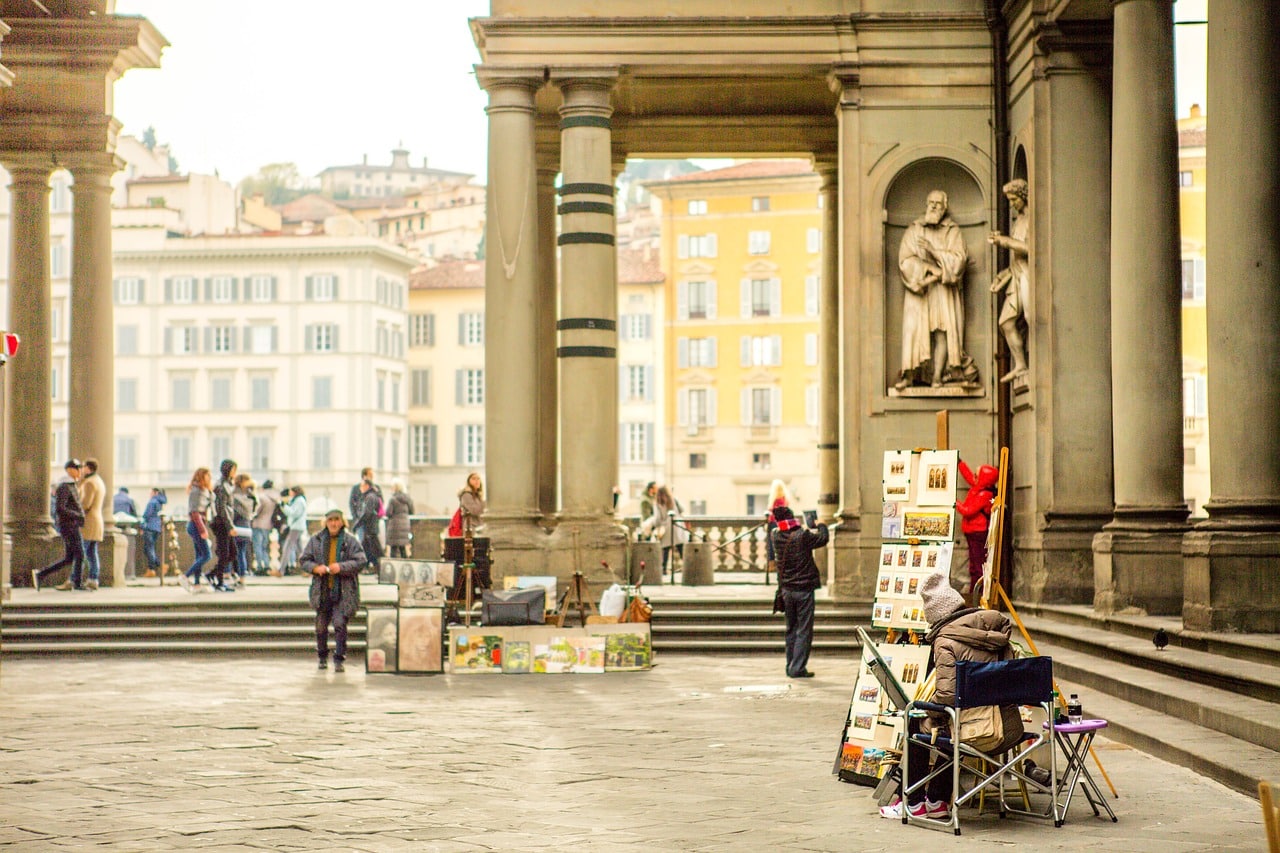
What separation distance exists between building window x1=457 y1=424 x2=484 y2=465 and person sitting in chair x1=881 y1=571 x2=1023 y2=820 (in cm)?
8082

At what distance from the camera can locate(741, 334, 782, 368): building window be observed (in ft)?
262

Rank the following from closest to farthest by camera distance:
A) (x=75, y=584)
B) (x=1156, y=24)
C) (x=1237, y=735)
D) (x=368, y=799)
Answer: (x=368, y=799) → (x=1237, y=735) → (x=1156, y=24) → (x=75, y=584)

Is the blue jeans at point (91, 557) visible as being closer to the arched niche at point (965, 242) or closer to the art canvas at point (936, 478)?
the arched niche at point (965, 242)

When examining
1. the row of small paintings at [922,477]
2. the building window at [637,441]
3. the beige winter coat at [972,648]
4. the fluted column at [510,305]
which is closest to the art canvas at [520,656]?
the fluted column at [510,305]

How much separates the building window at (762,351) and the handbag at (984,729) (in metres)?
71.3

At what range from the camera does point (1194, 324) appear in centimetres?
4256

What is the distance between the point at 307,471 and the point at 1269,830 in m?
83.0

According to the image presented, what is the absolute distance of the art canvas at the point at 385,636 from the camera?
17.1 meters

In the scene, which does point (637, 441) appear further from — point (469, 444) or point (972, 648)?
point (972, 648)

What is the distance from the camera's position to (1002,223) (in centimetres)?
1969

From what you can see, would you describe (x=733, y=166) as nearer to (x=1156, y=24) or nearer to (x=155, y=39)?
(x=155, y=39)

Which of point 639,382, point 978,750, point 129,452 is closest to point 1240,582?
point 978,750

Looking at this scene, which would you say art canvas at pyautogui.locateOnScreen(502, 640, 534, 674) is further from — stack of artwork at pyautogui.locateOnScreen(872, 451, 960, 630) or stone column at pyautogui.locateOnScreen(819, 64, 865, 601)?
stack of artwork at pyautogui.locateOnScreen(872, 451, 960, 630)

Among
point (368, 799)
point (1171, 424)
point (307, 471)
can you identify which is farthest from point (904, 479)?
point (307, 471)
